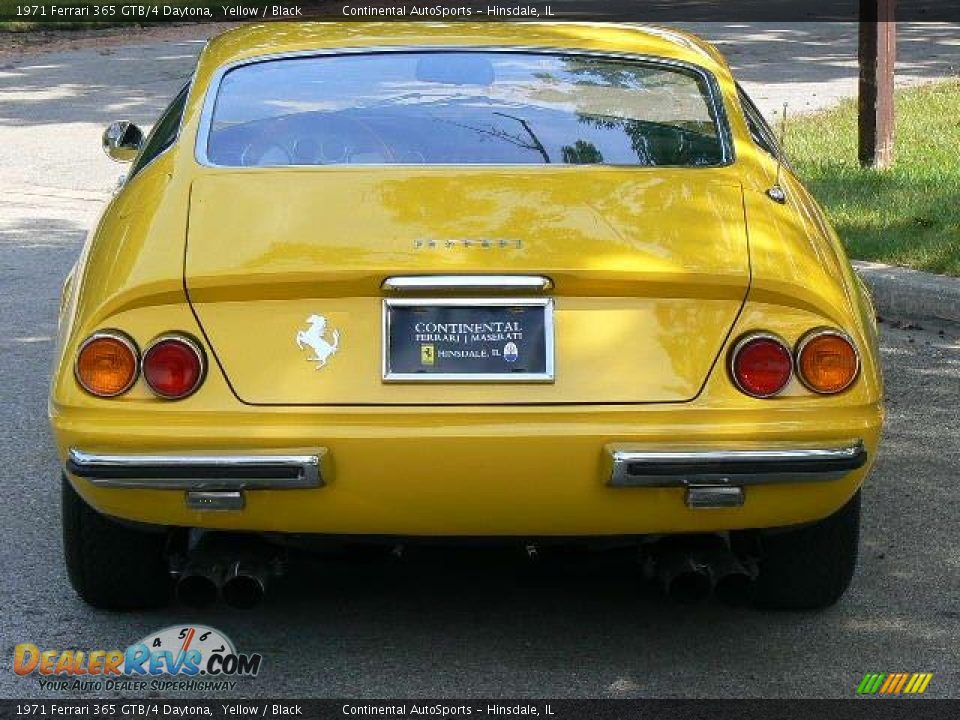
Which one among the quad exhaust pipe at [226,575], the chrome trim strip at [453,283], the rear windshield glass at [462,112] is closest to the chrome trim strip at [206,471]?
the quad exhaust pipe at [226,575]

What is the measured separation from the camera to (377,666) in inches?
173

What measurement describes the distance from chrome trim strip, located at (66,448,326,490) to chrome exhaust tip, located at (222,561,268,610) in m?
0.28

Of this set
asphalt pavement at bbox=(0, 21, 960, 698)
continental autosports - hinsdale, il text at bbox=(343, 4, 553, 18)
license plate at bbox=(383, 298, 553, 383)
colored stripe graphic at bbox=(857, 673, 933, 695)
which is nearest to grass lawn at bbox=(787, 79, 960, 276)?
asphalt pavement at bbox=(0, 21, 960, 698)

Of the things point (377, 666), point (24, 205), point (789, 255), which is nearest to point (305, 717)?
point (377, 666)

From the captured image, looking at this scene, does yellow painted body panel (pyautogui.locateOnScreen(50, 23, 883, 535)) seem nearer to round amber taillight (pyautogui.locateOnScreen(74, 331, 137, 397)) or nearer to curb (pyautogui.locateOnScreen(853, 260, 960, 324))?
round amber taillight (pyautogui.locateOnScreen(74, 331, 137, 397))

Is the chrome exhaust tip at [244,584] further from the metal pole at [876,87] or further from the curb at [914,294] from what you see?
the metal pole at [876,87]

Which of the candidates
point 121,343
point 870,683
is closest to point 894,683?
point 870,683

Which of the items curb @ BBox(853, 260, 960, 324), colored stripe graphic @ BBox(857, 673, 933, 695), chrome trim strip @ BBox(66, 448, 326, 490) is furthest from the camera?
curb @ BBox(853, 260, 960, 324)

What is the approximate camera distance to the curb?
8367 millimetres

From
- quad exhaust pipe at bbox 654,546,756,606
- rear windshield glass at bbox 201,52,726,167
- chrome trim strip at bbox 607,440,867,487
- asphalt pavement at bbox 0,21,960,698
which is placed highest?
rear windshield glass at bbox 201,52,726,167

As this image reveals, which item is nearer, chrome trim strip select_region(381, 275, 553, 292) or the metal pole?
chrome trim strip select_region(381, 275, 553, 292)

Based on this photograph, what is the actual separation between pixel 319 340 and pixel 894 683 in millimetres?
1614

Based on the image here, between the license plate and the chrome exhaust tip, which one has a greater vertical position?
the license plate

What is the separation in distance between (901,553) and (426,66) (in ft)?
6.54
